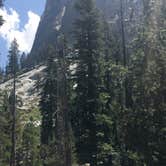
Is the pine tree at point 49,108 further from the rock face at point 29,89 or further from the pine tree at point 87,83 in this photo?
the rock face at point 29,89

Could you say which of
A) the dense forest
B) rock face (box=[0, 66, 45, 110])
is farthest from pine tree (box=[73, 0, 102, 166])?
rock face (box=[0, 66, 45, 110])

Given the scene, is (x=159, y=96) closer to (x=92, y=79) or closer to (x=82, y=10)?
(x=92, y=79)

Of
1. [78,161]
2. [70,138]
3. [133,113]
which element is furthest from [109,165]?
[133,113]

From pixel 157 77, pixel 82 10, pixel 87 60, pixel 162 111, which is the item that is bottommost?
pixel 162 111

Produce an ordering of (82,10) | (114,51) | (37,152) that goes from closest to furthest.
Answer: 1. (82,10)
2. (37,152)
3. (114,51)

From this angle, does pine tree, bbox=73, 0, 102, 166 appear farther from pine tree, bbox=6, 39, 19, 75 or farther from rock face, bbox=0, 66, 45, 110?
rock face, bbox=0, 66, 45, 110

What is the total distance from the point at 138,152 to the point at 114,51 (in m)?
40.8

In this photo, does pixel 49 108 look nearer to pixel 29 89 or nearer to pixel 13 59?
pixel 13 59

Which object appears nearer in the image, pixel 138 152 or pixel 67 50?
pixel 138 152

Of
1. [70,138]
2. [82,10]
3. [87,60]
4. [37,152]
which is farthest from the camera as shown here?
[37,152]

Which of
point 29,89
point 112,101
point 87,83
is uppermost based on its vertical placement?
point 29,89

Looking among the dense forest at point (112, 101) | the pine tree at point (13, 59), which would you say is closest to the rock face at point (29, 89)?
the pine tree at point (13, 59)

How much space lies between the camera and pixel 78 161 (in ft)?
131

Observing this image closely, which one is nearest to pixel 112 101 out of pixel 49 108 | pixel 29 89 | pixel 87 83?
pixel 87 83
